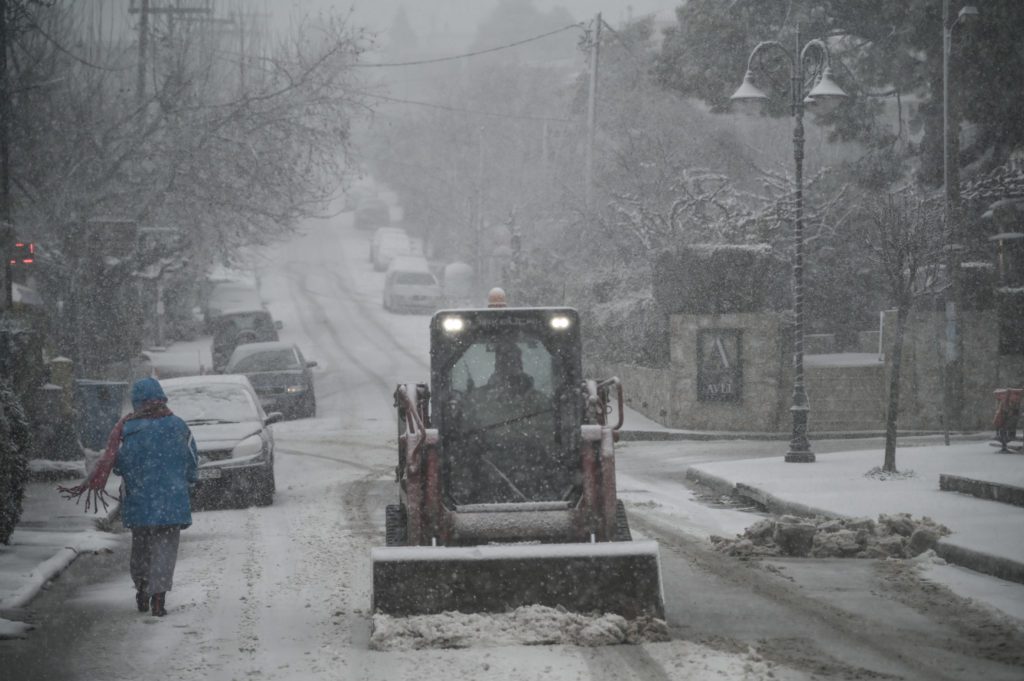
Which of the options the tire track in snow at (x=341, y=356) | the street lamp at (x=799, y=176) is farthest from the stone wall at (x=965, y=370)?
the tire track in snow at (x=341, y=356)

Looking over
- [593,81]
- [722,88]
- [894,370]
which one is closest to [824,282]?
[722,88]

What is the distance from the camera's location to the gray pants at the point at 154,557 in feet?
32.0

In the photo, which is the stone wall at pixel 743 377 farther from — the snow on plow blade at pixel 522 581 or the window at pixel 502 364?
A: the snow on plow blade at pixel 522 581

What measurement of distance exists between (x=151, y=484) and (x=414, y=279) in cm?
4578

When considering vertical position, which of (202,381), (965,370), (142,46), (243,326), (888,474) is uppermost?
(142,46)

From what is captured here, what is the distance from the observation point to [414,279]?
55.6 m

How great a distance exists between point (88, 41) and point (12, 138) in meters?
6.24

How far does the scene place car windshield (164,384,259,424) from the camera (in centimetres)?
1741

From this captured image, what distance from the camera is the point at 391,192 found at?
113 metres

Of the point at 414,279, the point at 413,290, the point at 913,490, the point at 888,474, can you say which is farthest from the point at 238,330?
the point at 913,490

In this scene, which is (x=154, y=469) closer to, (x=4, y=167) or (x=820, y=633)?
(x=820, y=633)

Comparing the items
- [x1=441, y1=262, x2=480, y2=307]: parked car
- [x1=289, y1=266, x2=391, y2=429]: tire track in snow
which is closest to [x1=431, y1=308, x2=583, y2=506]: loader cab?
[x1=289, y1=266, x2=391, y2=429]: tire track in snow

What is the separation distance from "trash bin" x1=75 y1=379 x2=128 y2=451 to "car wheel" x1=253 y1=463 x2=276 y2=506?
701cm

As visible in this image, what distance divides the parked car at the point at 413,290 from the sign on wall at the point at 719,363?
94.4 ft
